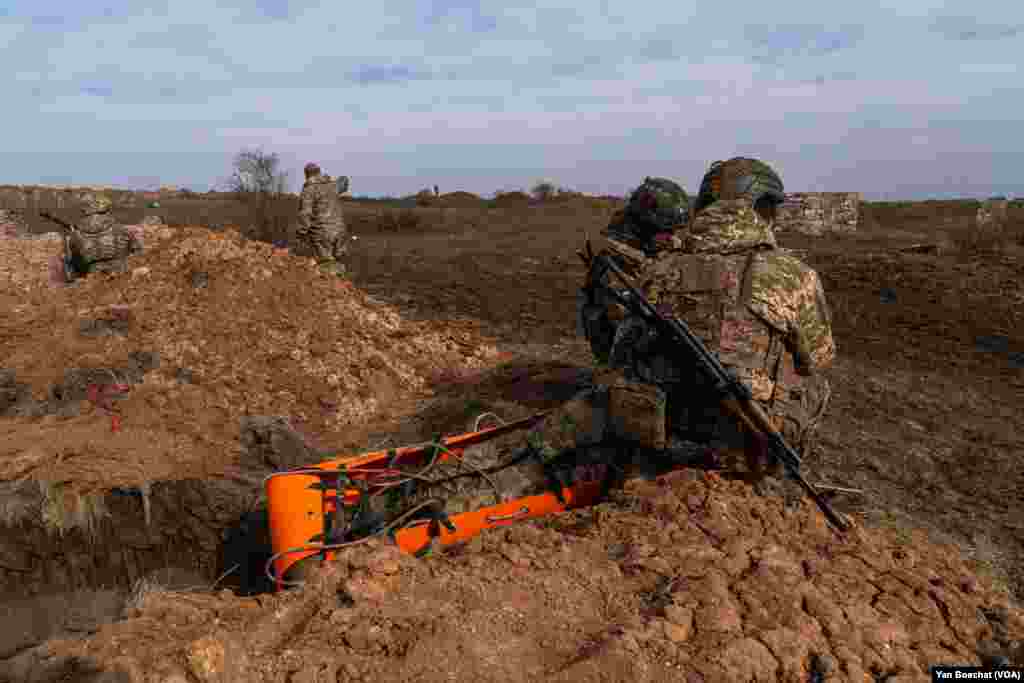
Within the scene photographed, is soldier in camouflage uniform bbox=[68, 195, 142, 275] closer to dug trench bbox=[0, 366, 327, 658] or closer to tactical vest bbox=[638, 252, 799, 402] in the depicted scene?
dug trench bbox=[0, 366, 327, 658]

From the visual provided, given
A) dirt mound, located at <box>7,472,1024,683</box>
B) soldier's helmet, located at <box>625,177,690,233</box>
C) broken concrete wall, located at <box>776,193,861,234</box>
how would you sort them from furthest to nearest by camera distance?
broken concrete wall, located at <box>776,193,861,234</box>
soldier's helmet, located at <box>625,177,690,233</box>
dirt mound, located at <box>7,472,1024,683</box>

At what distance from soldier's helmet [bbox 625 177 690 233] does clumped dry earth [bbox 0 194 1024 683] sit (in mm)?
1889

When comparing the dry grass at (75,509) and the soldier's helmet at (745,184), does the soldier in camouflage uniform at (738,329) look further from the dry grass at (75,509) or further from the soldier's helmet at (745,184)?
the dry grass at (75,509)

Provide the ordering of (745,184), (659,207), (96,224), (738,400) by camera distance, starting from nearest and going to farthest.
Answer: (738,400) < (745,184) < (659,207) < (96,224)

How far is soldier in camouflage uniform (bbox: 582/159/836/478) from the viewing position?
346cm

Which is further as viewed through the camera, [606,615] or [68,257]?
[68,257]

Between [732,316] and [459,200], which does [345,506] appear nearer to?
[732,316]

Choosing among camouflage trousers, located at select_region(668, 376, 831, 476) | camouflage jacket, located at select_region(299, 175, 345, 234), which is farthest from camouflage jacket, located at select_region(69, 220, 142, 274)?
camouflage trousers, located at select_region(668, 376, 831, 476)

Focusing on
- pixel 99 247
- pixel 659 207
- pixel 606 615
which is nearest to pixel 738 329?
pixel 606 615

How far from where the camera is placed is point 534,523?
3438mm

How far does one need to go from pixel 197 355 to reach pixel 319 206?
15.3 ft

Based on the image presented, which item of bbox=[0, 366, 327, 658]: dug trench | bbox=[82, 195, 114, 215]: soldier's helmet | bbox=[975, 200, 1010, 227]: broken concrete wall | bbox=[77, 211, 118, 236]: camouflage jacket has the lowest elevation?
bbox=[0, 366, 327, 658]: dug trench

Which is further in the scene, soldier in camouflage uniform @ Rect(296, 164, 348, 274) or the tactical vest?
soldier in camouflage uniform @ Rect(296, 164, 348, 274)

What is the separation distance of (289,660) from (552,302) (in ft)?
28.1
